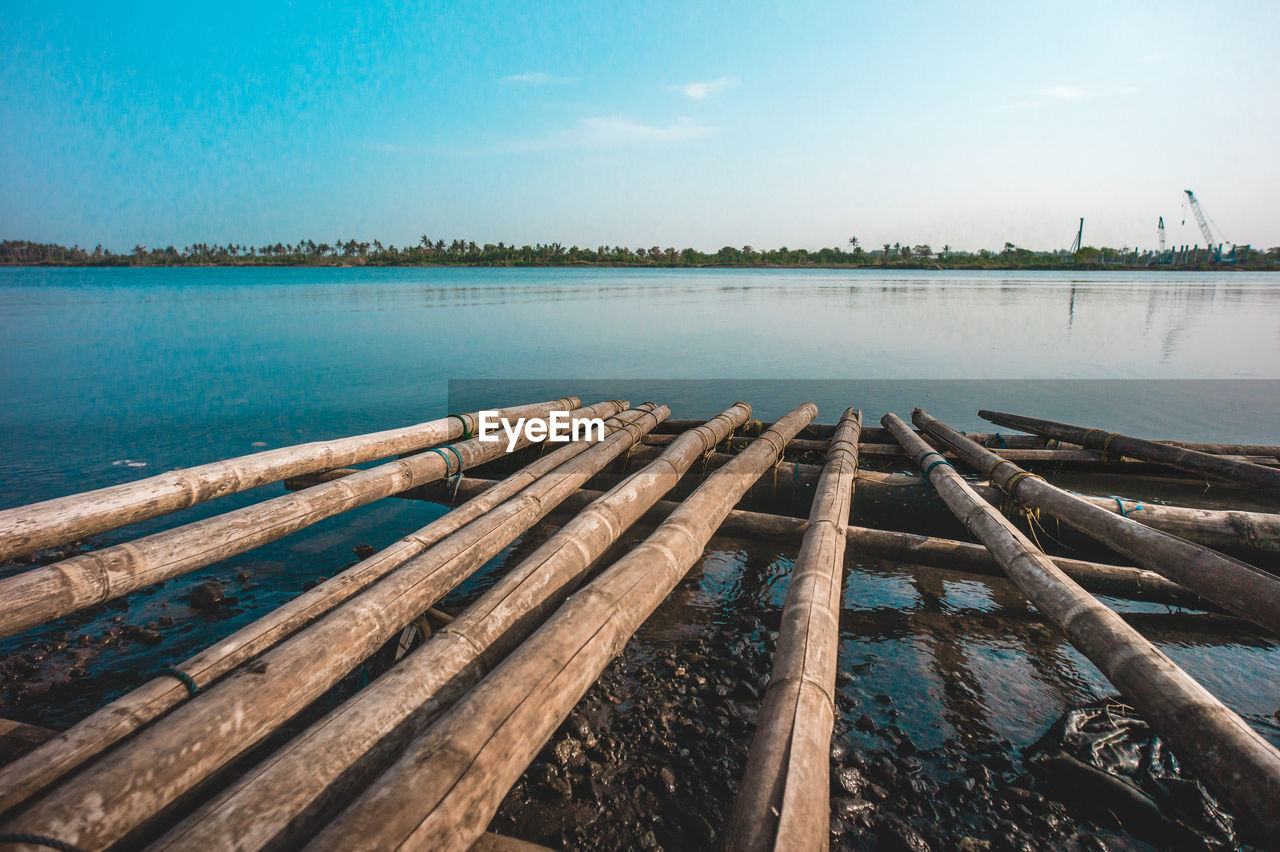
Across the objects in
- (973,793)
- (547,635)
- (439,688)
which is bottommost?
(973,793)

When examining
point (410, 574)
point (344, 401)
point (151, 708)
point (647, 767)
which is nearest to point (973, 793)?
point (647, 767)

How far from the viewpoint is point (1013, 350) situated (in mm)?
25672

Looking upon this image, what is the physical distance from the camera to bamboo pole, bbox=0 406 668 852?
2090 millimetres

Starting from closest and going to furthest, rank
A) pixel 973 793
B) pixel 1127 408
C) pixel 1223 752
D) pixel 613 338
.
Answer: pixel 1223 752 < pixel 973 793 < pixel 1127 408 < pixel 613 338

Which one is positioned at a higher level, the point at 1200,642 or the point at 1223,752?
the point at 1223,752

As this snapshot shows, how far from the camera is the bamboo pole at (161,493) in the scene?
3.80 metres

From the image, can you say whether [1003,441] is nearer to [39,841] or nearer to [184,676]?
[184,676]

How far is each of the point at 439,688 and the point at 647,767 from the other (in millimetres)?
1592

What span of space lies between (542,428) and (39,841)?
7.38 metres

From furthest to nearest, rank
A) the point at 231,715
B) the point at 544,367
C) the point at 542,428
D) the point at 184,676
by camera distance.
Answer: the point at 544,367, the point at 542,428, the point at 184,676, the point at 231,715

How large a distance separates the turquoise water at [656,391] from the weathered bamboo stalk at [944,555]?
0.50m

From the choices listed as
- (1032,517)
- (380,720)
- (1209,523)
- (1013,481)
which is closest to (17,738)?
(380,720)

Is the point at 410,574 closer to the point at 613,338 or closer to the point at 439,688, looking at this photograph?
the point at 439,688

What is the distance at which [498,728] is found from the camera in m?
2.50
